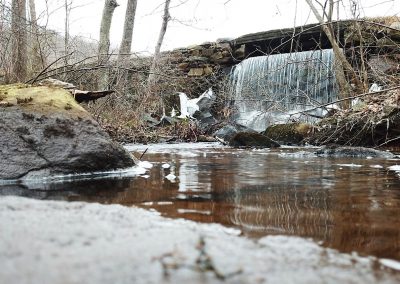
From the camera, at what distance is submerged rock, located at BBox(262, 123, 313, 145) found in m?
9.16

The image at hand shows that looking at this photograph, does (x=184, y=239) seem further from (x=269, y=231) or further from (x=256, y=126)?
(x=256, y=126)

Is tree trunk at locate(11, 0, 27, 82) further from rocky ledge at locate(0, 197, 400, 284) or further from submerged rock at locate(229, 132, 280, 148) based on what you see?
rocky ledge at locate(0, 197, 400, 284)

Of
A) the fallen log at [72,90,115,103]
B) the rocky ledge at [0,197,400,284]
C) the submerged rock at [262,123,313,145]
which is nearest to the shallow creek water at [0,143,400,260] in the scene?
the rocky ledge at [0,197,400,284]

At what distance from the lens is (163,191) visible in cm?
268

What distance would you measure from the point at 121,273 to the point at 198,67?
15.9 metres

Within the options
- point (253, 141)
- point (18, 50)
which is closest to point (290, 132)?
point (253, 141)

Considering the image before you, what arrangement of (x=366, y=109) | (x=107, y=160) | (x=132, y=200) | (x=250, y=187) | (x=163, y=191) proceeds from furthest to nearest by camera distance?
(x=366, y=109) < (x=107, y=160) < (x=250, y=187) < (x=163, y=191) < (x=132, y=200)

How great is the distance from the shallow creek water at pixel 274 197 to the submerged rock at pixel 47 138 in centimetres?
25

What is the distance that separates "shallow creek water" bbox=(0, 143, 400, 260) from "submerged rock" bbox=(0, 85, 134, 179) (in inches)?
9.9

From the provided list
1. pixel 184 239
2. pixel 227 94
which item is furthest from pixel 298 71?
pixel 184 239

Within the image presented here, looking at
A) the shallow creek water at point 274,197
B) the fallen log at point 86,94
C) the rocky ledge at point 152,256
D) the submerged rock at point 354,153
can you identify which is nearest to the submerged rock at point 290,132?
the submerged rock at point 354,153

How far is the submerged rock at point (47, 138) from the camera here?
10.6 feet

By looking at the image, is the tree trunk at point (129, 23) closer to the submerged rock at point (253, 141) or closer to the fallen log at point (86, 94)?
the submerged rock at point (253, 141)

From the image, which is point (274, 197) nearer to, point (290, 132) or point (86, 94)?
point (86, 94)
